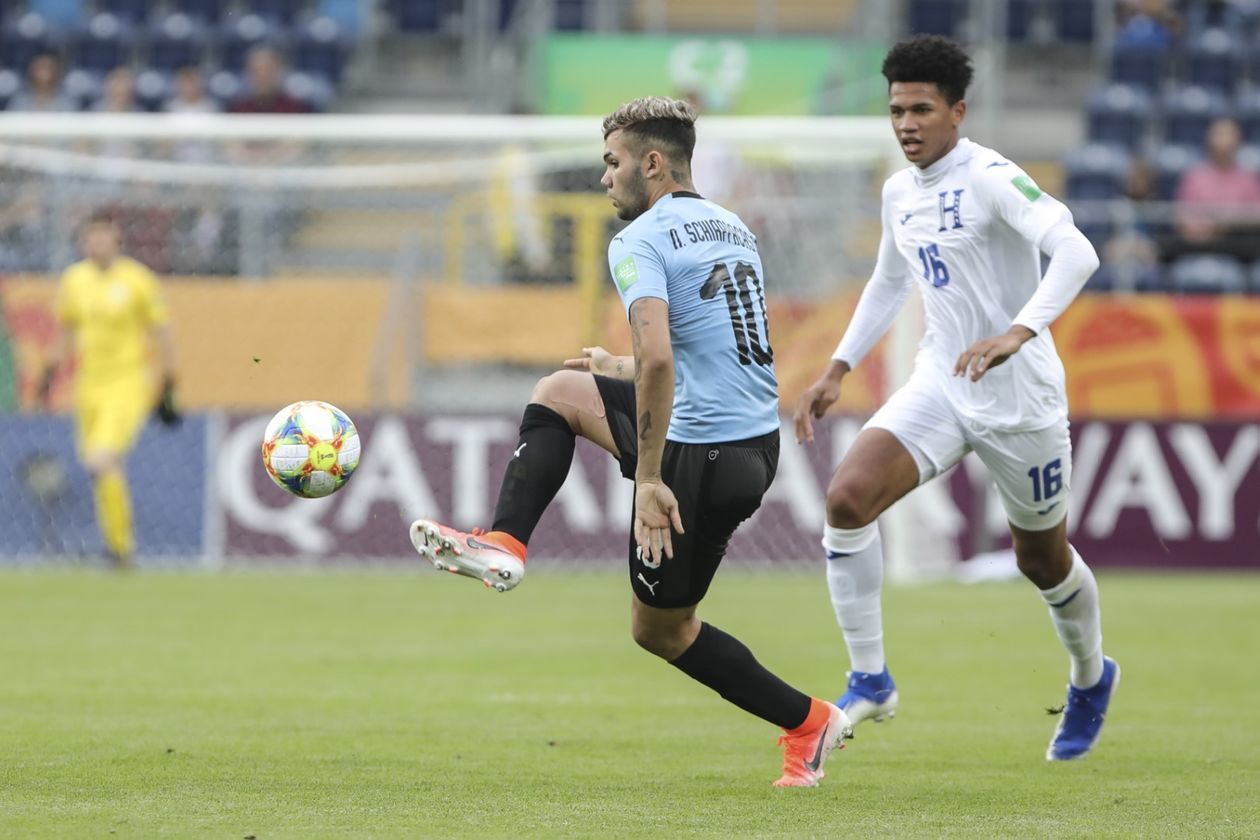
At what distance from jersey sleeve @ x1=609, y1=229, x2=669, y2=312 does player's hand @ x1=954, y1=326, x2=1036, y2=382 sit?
3.37ft

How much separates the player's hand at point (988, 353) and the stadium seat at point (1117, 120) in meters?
15.1

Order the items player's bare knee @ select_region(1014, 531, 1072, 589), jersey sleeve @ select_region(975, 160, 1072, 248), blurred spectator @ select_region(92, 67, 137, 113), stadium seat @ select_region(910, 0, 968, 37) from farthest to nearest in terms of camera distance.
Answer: stadium seat @ select_region(910, 0, 968, 37) → blurred spectator @ select_region(92, 67, 137, 113) → player's bare knee @ select_region(1014, 531, 1072, 589) → jersey sleeve @ select_region(975, 160, 1072, 248)

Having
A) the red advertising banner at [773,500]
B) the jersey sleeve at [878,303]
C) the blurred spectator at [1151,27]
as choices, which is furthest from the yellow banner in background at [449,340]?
the jersey sleeve at [878,303]

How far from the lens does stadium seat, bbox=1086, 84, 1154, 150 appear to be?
20766mm

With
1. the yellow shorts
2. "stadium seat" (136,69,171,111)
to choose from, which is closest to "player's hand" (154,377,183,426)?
the yellow shorts

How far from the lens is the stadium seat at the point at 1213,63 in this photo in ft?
70.0

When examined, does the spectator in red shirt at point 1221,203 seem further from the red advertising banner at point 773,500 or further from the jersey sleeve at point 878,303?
the jersey sleeve at point 878,303

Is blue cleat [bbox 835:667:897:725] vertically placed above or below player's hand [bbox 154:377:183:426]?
above

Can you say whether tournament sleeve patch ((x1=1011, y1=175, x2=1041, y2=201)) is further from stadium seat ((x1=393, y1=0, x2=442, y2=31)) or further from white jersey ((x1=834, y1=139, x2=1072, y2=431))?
stadium seat ((x1=393, y1=0, x2=442, y2=31))

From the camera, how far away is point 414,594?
13633 millimetres

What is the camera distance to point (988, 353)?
6207 mm

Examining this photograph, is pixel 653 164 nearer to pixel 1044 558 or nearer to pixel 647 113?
pixel 647 113

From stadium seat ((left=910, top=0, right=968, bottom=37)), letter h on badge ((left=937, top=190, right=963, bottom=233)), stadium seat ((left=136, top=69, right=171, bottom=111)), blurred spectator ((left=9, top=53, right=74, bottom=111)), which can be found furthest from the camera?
stadium seat ((left=910, top=0, right=968, bottom=37))

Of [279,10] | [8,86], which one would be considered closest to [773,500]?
[279,10]
